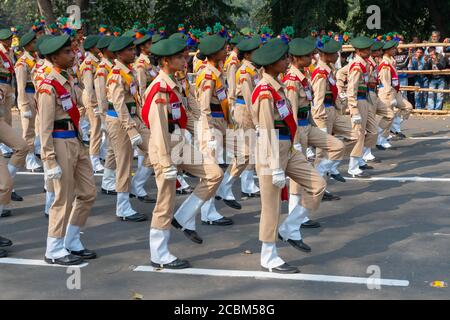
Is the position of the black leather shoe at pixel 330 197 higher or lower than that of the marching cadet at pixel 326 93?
lower

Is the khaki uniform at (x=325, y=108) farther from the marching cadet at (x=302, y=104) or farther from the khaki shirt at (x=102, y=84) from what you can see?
the khaki shirt at (x=102, y=84)

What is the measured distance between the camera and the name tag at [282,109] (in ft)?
22.0

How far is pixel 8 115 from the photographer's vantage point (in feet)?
36.8

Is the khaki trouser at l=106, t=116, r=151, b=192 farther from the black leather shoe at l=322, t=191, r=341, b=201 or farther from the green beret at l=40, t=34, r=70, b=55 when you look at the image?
the black leather shoe at l=322, t=191, r=341, b=201

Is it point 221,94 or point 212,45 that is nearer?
point 212,45

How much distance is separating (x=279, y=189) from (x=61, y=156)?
217 centimetres

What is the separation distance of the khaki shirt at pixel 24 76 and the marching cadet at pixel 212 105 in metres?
3.67

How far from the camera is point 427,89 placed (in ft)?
61.1

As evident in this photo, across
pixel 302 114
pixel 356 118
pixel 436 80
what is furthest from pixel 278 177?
pixel 436 80

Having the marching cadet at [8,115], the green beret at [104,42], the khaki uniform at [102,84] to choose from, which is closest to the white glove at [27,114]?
the marching cadet at [8,115]

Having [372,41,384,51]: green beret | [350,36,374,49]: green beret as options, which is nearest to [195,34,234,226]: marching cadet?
[350,36,374,49]: green beret

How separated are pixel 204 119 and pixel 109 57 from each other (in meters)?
1.67

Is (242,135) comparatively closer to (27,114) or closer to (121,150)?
(121,150)
